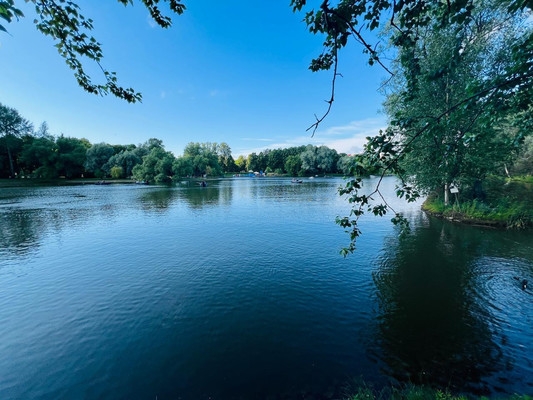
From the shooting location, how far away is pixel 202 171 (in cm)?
13300

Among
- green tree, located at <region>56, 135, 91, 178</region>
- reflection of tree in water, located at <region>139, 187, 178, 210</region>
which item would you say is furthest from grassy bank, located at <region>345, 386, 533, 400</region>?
green tree, located at <region>56, 135, 91, 178</region>

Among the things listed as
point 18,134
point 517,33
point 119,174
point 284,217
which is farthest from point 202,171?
point 517,33

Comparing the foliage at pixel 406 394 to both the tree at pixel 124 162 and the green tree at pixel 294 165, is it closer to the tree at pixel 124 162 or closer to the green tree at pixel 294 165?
the tree at pixel 124 162

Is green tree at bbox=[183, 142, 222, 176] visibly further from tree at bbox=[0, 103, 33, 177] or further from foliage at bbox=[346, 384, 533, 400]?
foliage at bbox=[346, 384, 533, 400]

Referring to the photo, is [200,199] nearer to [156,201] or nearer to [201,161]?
[156,201]

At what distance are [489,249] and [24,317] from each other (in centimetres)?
2758

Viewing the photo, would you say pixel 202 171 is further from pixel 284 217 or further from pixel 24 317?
pixel 24 317

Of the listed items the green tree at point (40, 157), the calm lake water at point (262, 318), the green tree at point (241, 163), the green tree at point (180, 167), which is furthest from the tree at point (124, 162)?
the calm lake water at point (262, 318)

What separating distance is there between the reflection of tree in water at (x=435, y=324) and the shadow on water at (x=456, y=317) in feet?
0.09

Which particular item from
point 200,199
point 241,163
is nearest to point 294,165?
point 241,163

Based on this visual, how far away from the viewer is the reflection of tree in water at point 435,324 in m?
7.14

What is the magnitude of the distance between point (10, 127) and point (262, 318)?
142m

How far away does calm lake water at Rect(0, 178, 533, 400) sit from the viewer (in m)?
7.02

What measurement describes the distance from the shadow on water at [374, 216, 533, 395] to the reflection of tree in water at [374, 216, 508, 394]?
0.03 metres
